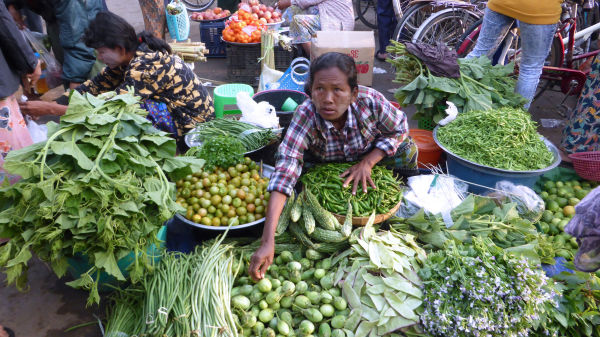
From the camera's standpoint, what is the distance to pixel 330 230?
85.9 inches

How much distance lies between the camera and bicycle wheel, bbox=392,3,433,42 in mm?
5688

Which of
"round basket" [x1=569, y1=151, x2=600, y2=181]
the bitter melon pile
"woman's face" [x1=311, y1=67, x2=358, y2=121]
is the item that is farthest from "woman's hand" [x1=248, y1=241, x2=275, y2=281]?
"round basket" [x1=569, y1=151, x2=600, y2=181]

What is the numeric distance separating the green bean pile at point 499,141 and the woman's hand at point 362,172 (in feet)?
3.42

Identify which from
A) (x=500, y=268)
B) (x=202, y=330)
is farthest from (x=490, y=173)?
(x=202, y=330)

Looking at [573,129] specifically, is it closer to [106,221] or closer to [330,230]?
[330,230]

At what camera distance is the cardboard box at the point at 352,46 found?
441cm

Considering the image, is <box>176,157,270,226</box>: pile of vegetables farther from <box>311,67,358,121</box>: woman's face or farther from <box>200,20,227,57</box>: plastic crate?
<box>200,20,227,57</box>: plastic crate

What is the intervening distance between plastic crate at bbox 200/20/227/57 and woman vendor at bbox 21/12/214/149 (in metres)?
3.30

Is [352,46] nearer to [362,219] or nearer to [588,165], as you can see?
[588,165]

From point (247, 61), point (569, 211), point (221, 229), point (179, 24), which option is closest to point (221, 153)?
point (221, 229)

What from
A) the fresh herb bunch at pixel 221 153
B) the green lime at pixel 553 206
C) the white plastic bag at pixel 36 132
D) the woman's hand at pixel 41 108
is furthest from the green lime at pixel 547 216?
the white plastic bag at pixel 36 132

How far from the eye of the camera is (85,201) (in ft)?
5.79

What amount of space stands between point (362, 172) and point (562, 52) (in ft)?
12.0

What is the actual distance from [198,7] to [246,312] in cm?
898
